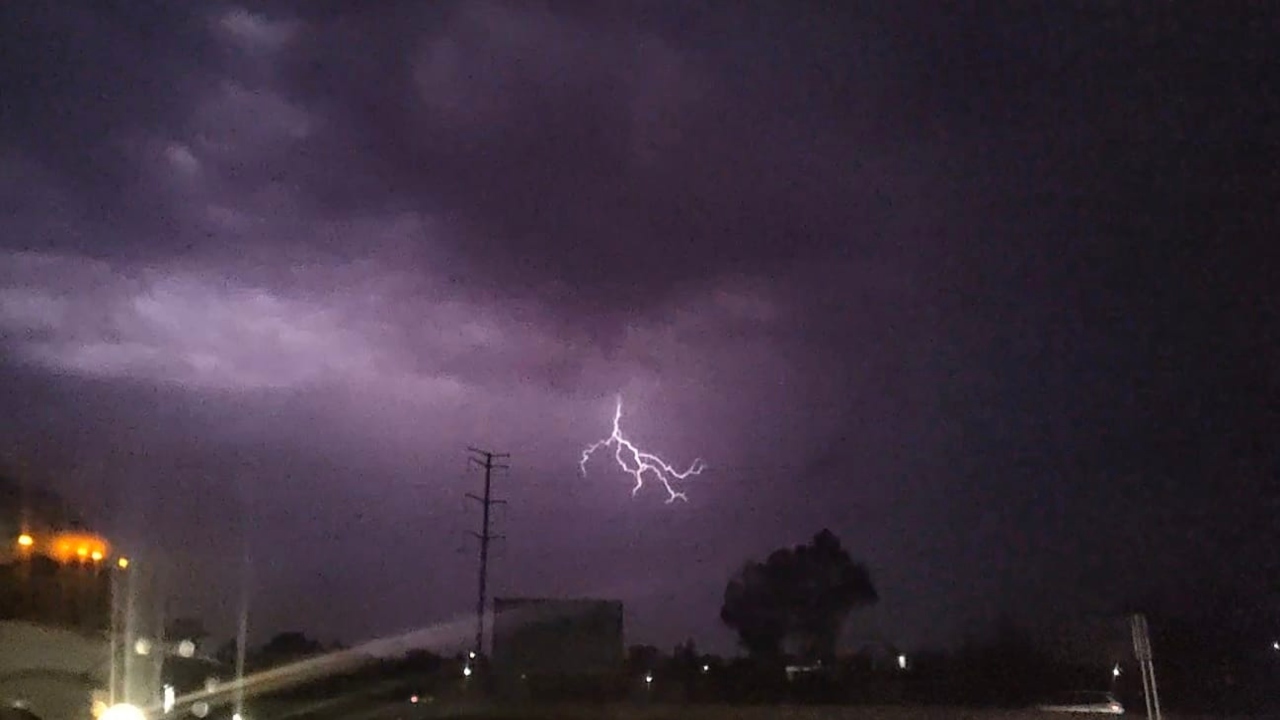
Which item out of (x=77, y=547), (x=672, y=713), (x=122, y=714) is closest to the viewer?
(x=122, y=714)

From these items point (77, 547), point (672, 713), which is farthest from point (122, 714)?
point (672, 713)

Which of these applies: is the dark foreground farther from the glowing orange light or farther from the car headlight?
the car headlight

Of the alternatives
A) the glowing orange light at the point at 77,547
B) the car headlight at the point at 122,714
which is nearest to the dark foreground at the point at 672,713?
the glowing orange light at the point at 77,547

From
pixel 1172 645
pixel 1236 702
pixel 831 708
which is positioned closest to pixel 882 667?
pixel 1172 645

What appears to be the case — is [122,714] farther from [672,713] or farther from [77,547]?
[672,713]

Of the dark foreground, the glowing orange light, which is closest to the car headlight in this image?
the glowing orange light

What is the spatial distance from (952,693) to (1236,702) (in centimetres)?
1111

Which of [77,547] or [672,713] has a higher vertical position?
[77,547]

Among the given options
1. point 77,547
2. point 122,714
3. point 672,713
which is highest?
point 77,547

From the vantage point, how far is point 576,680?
49594 millimetres

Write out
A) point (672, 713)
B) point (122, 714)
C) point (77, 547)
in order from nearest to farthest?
point (122, 714), point (77, 547), point (672, 713)

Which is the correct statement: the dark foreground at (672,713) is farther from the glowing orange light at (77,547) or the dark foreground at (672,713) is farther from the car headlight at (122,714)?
the car headlight at (122,714)

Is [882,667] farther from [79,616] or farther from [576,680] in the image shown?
[79,616]

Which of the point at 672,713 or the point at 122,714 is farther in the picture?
the point at 672,713
